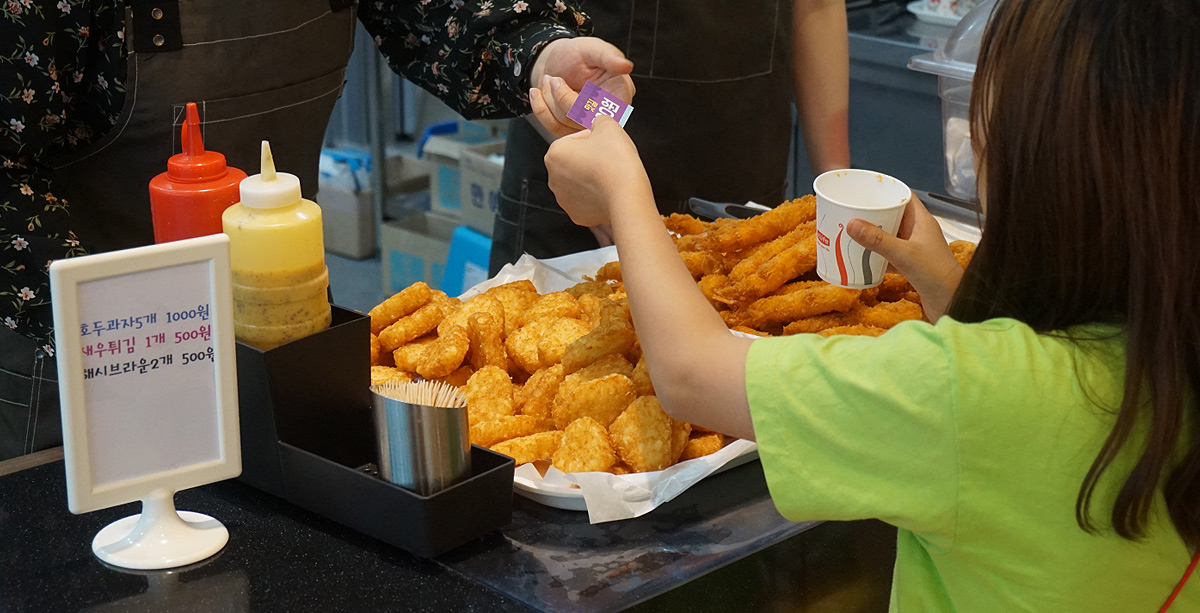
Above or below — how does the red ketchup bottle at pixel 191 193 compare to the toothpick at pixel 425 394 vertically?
above

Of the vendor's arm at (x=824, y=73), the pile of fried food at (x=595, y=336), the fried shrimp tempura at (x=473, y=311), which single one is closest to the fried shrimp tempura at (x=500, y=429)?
the pile of fried food at (x=595, y=336)

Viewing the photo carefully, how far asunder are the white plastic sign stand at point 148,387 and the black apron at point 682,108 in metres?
1.38

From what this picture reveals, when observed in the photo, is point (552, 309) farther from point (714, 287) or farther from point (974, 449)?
point (974, 449)

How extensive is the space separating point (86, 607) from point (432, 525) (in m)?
0.32

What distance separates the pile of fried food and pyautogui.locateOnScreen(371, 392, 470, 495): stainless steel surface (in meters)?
0.19

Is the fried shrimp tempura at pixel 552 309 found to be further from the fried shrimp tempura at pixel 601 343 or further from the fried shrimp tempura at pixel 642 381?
the fried shrimp tempura at pixel 642 381

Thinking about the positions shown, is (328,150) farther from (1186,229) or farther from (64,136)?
(1186,229)

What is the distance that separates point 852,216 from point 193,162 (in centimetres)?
73

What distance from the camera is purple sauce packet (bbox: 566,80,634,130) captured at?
1.43m

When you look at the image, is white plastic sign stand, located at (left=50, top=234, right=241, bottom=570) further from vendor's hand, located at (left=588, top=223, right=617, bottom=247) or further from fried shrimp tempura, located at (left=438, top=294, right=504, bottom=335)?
vendor's hand, located at (left=588, top=223, right=617, bottom=247)

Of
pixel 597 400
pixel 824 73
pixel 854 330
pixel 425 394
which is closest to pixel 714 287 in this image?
pixel 854 330

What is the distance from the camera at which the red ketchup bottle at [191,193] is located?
112 centimetres

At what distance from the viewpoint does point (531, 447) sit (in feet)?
4.21

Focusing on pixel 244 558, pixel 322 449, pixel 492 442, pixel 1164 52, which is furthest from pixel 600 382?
pixel 1164 52
